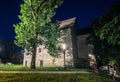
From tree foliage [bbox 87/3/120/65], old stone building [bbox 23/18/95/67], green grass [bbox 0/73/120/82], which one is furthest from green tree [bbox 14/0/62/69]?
green grass [bbox 0/73/120/82]

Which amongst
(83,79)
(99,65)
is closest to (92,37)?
(99,65)

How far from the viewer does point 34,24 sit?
2739cm

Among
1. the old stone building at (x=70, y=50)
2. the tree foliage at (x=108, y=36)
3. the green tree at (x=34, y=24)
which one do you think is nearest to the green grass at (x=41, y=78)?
the tree foliage at (x=108, y=36)

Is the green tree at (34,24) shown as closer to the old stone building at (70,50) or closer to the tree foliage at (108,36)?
the tree foliage at (108,36)

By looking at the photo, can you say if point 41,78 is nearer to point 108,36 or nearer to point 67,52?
point 108,36

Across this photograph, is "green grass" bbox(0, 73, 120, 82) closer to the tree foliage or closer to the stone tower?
the tree foliage

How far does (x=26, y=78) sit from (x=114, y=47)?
17546mm

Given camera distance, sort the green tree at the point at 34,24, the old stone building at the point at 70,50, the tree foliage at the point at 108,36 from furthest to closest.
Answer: the old stone building at the point at 70,50, the green tree at the point at 34,24, the tree foliage at the point at 108,36

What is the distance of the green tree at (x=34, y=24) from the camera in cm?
2766

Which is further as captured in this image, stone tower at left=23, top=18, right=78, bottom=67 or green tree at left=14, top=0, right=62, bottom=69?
stone tower at left=23, top=18, right=78, bottom=67

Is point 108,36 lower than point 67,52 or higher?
higher

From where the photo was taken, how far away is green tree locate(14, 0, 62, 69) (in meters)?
27.7

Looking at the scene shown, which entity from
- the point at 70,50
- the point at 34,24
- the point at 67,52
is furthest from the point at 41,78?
the point at 67,52

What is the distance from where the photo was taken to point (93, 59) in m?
40.4
